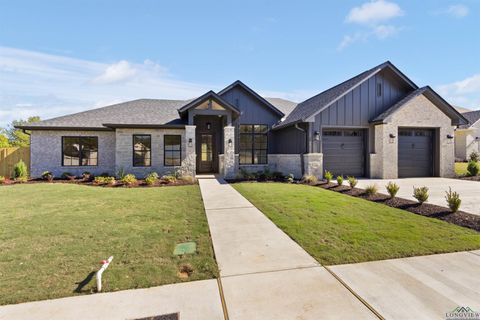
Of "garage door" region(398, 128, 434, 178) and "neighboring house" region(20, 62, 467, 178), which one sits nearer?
"neighboring house" region(20, 62, 467, 178)

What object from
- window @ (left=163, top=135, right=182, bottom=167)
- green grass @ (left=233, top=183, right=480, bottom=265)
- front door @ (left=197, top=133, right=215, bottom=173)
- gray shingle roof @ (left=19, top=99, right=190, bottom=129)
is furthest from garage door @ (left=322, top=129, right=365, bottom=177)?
gray shingle roof @ (left=19, top=99, right=190, bottom=129)

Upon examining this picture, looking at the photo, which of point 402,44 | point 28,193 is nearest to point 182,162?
point 28,193

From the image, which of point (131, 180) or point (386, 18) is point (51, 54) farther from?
Answer: point (386, 18)

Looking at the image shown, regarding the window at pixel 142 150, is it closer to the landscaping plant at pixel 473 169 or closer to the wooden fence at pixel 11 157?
the wooden fence at pixel 11 157

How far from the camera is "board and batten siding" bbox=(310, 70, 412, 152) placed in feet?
44.0

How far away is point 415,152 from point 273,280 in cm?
1542

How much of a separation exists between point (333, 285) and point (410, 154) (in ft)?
48.4

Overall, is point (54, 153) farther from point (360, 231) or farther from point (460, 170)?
point (460, 170)

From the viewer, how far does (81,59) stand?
13844mm

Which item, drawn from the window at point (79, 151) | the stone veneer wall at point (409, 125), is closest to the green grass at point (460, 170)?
the stone veneer wall at point (409, 125)

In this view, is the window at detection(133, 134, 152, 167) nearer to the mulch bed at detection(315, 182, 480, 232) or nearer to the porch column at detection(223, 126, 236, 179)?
the porch column at detection(223, 126, 236, 179)

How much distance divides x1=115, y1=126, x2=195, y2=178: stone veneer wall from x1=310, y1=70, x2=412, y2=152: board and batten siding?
708cm

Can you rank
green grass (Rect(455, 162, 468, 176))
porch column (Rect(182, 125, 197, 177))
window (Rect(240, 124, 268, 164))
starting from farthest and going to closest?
window (Rect(240, 124, 268, 164)) < green grass (Rect(455, 162, 468, 176)) < porch column (Rect(182, 125, 197, 177))

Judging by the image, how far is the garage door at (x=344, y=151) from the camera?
14.0 m
